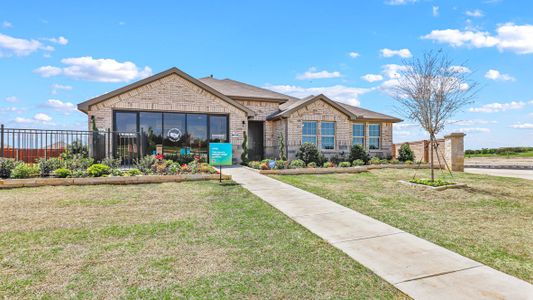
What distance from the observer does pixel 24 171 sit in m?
10.5

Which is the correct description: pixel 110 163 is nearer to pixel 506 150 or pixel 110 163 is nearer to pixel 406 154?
pixel 406 154

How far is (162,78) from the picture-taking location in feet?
58.2

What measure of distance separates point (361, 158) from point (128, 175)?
1457 cm

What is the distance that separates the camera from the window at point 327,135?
21.4 m

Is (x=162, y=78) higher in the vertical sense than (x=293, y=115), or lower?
higher

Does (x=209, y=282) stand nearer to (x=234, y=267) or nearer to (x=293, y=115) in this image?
(x=234, y=267)

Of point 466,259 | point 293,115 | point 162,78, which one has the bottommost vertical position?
point 466,259

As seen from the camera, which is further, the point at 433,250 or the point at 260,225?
the point at 260,225

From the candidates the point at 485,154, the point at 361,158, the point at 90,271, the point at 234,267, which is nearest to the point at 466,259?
the point at 234,267

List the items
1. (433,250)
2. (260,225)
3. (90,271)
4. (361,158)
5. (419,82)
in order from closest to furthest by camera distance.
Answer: (90,271) → (433,250) → (260,225) → (419,82) → (361,158)

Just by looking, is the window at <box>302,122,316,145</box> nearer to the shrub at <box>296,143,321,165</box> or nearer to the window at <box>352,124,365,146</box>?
the shrub at <box>296,143,321,165</box>

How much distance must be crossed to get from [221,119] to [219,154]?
8.32 meters

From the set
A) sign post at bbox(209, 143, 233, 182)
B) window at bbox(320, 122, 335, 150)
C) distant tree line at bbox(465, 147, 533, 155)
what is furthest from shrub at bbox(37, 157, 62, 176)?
distant tree line at bbox(465, 147, 533, 155)

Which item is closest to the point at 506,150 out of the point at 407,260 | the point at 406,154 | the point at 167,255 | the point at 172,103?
the point at 406,154
